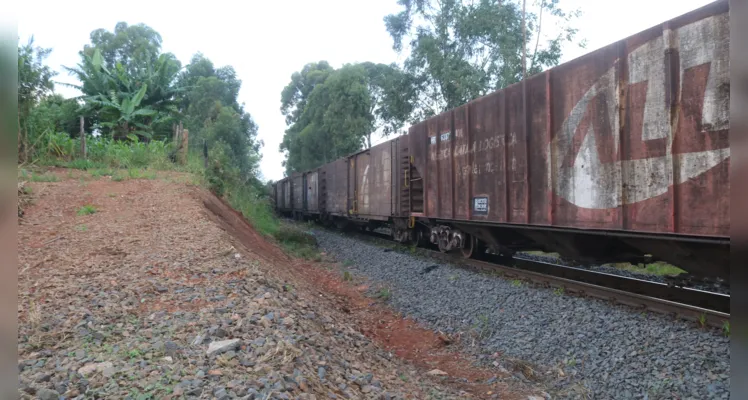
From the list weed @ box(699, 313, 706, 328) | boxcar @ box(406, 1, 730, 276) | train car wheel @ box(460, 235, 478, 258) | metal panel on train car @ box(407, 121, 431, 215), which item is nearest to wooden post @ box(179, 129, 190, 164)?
metal panel on train car @ box(407, 121, 431, 215)

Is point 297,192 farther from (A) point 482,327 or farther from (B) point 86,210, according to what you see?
(A) point 482,327

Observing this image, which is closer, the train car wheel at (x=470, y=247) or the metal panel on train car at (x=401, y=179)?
the train car wheel at (x=470, y=247)

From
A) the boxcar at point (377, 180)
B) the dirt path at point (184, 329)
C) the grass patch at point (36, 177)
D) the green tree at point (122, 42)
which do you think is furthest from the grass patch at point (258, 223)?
the green tree at point (122, 42)

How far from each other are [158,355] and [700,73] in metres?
5.42

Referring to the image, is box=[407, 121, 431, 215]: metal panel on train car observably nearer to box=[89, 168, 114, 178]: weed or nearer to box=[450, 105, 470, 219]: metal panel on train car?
box=[450, 105, 470, 219]: metal panel on train car

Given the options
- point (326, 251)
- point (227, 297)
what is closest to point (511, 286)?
point (227, 297)

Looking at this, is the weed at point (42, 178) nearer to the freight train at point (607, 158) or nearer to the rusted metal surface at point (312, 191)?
the freight train at point (607, 158)

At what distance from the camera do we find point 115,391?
8.32 feet

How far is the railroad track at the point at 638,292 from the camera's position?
15.0 ft

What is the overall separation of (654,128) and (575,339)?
2.46 m

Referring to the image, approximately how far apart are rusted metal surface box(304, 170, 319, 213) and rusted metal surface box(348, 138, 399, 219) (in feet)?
17.4

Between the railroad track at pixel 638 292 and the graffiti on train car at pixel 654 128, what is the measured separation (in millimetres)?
1184

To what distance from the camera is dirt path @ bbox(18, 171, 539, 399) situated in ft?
9.10

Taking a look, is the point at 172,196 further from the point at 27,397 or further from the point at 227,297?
the point at 27,397
